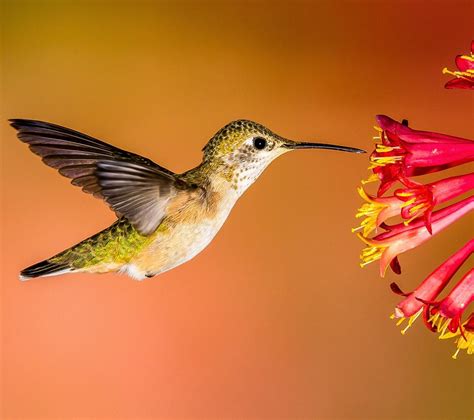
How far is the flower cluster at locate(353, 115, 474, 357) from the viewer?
1.59 feet

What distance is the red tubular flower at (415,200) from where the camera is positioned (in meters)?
0.48

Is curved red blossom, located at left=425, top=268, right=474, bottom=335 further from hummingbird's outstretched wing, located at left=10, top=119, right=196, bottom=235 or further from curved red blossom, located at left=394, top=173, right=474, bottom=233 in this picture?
hummingbird's outstretched wing, located at left=10, top=119, right=196, bottom=235

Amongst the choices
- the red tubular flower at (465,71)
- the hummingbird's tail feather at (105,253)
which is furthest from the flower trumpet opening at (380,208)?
the hummingbird's tail feather at (105,253)

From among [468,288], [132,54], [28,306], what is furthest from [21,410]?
[468,288]

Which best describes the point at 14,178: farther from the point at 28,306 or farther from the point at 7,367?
the point at 7,367

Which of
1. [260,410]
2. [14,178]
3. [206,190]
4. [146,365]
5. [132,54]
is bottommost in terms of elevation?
[260,410]

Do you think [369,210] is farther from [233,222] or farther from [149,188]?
[233,222]

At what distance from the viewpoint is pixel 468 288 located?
1.64ft

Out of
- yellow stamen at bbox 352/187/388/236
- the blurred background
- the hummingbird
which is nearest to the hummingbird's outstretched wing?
the hummingbird

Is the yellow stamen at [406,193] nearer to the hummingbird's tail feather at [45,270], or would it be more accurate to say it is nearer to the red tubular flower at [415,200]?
the red tubular flower at [415,200]

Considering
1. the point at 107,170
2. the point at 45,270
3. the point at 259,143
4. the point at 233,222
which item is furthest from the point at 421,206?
the point at 233,222

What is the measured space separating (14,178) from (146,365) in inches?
15.9

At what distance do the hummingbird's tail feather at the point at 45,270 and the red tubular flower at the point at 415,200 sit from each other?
1.05ft

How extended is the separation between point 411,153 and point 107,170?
0.86 ft
